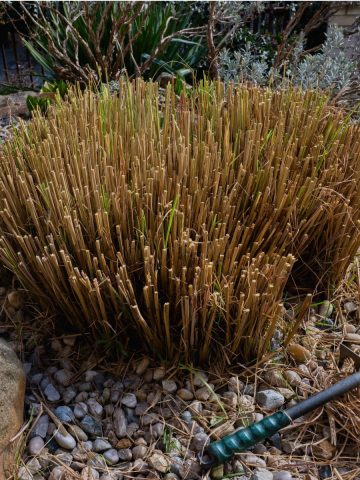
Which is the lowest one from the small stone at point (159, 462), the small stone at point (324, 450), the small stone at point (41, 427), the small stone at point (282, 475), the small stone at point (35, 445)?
the small stone at point (324, 450)

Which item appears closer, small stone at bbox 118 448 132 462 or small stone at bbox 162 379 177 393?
small stone at bbox 118 448 132 462

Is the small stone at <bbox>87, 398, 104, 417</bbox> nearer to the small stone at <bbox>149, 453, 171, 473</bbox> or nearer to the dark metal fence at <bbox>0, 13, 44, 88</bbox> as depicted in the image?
the small stone at <bbox>149, 453, 171, 473</bbox>

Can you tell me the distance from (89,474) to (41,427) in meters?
→ 0.19

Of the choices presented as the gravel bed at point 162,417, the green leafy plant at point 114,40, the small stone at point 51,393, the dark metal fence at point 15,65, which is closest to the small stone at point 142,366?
the gravel bed at point 162,417

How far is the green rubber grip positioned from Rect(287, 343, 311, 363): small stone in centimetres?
24

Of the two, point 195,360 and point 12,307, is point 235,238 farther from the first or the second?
point 12,307

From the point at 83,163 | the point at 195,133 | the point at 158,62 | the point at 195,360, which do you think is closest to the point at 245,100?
the point at 195,133

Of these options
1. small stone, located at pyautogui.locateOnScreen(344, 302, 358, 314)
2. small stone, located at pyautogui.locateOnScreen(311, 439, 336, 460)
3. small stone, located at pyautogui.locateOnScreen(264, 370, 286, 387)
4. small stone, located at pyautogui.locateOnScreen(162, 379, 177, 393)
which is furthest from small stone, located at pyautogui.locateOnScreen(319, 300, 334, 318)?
small stone, located at pyautogui.locateOnScreen(162, 379, 177, 393)

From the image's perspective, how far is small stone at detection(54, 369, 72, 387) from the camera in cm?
138

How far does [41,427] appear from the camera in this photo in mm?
1275

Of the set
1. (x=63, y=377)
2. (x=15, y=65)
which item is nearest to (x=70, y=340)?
(x=63, y=377)

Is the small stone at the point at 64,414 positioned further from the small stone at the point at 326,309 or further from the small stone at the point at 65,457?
the small stone at the point at 326,309

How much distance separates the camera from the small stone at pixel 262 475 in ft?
3.84

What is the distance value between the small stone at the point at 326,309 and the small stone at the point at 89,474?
79cm
